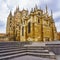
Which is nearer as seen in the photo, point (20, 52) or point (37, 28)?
point (20, 52)

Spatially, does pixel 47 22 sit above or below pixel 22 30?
above

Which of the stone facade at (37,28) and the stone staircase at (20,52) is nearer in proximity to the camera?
the stone staircase at (20,52)

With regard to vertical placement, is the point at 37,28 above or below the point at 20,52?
above

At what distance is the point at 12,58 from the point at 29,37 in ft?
94.1

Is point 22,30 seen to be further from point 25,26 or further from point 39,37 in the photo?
point 39,37

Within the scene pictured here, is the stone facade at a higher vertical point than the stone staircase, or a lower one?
higher

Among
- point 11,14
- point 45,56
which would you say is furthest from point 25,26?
point 11,14

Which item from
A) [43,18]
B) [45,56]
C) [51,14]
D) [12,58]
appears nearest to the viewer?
[12,58]

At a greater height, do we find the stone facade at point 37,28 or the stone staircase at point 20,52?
the stone facade at point 37,28

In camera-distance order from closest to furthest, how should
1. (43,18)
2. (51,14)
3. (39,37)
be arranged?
(39,37)
(43,18)
(51,14)

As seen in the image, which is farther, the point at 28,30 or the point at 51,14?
the point at 51,14

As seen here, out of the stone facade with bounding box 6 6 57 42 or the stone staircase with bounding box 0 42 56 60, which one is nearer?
the stone staircase with bounding box 0 42 56 60

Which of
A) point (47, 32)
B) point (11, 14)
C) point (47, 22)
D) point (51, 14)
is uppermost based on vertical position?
point (11, 14)

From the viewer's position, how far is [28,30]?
119ft
